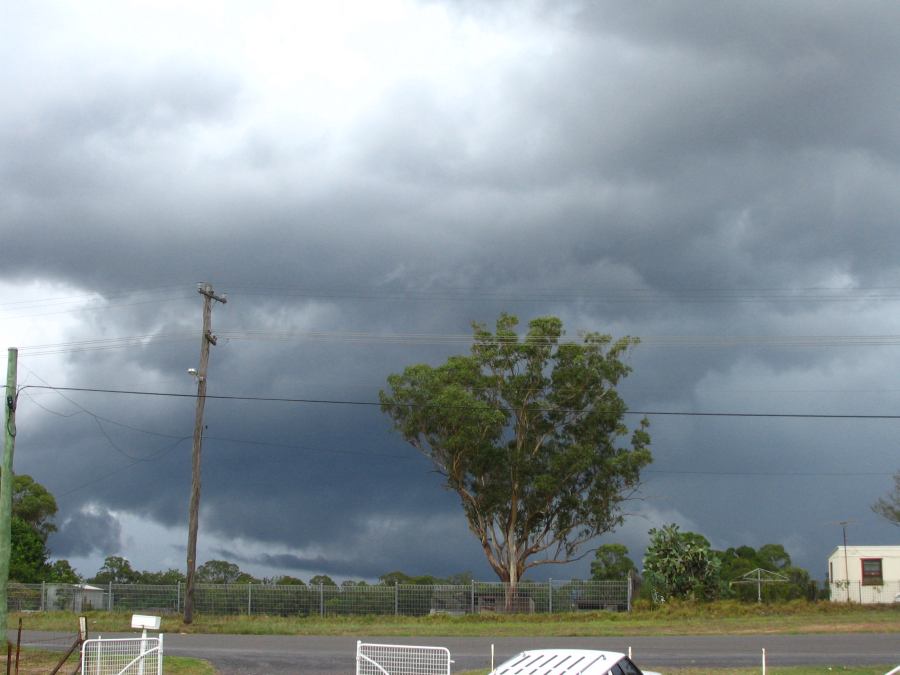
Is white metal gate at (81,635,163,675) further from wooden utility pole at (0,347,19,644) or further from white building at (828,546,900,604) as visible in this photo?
white building at (828,546,900,604)

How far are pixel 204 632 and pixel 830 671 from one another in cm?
2583

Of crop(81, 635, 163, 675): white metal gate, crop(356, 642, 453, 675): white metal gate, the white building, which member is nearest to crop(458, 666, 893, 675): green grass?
crop(356, 642, 453, 675): white metal gate

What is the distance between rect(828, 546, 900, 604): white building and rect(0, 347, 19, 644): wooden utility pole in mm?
47202

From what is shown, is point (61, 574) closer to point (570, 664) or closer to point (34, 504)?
point (34, 504)

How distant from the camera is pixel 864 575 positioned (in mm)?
62469

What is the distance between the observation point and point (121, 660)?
20.9m

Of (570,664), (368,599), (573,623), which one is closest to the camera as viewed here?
(570,664)

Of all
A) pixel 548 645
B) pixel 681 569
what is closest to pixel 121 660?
pixel 548 645

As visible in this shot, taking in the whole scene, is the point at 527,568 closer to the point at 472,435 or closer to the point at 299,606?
the point at 472,435

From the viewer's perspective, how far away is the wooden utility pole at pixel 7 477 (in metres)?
29.1

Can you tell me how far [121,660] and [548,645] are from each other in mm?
14220

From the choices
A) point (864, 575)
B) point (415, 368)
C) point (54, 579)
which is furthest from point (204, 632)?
point (864, 575)

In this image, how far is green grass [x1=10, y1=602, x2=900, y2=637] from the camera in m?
36.6

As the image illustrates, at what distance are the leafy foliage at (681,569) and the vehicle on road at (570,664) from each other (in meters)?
36.6
